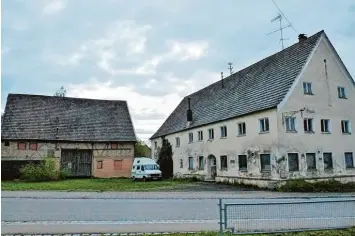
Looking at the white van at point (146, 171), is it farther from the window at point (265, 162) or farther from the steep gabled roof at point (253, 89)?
the window at point (265, 162)

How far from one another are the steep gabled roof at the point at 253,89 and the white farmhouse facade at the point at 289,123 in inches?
4.0

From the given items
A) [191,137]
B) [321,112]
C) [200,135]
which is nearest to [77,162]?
[191,137]

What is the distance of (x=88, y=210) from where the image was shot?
11789 mm

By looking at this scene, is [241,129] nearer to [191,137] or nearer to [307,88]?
[307,88]

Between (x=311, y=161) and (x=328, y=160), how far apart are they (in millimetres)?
1684

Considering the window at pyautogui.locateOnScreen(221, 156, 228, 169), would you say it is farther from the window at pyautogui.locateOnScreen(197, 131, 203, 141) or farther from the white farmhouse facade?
the window at pyautogui.locateOnScreen(197, 131, 203, 141)

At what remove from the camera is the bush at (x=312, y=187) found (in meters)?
21.3

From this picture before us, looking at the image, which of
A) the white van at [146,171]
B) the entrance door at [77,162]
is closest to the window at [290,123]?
the white van at [146,171]

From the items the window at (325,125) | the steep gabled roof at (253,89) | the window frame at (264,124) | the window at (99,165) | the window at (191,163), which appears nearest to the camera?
the window frame at (264,124)

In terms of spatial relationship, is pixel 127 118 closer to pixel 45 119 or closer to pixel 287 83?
pixel 45 119

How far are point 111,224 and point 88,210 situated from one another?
306 cm

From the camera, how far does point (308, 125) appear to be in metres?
24.1

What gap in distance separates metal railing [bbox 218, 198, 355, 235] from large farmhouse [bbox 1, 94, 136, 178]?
107ft

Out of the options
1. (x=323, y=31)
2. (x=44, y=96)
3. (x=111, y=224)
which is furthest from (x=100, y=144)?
(x=111, y=224)
